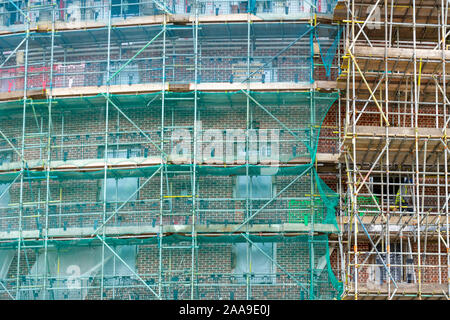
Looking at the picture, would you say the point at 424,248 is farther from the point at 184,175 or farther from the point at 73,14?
the point at 73,14

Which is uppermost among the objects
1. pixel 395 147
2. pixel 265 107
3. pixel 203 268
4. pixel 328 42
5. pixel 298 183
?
pixel 328 42

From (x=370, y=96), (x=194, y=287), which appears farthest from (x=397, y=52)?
(x=194, y=287)

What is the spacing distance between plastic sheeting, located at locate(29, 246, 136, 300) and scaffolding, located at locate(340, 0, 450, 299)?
5701mm

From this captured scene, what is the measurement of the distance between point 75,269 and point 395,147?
8646 mm

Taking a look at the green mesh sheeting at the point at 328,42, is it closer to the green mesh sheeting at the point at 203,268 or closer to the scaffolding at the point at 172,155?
the scaffolding at the point at 172,155

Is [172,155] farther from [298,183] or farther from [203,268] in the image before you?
[298,183]

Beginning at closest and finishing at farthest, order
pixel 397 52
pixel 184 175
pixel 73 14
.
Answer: pixel 397 52 → pixel 184 175 → pixel 73 14

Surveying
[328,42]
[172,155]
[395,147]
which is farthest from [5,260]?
[395,147]

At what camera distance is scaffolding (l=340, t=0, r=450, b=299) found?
1847cm

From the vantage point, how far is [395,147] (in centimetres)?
1908

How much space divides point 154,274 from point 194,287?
3.50 feet

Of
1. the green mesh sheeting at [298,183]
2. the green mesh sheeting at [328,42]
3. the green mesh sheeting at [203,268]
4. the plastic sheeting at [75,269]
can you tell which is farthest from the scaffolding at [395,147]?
the plastic sheeting at [75,269]

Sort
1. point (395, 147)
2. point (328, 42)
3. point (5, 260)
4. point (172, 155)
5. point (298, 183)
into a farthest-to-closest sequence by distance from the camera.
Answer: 1. point (328, 42)
2. point (5, 260)
3. point (298, 183)
4. point (172, 155)
5. point (395, 147)

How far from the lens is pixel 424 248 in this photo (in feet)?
63.1
